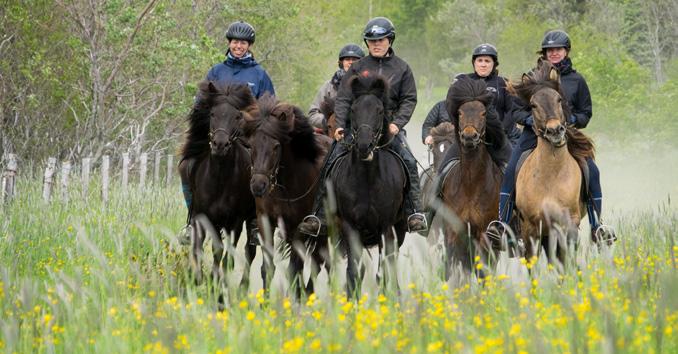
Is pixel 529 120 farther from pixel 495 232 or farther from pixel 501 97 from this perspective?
pixel 501 97

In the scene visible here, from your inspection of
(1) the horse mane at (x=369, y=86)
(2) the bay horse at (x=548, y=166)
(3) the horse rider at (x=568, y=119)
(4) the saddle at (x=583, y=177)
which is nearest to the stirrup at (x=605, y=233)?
(3) the horse rider at (x=568, y=119)

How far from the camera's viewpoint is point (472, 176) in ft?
37.0

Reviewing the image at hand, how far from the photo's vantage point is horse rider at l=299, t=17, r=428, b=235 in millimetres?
10336

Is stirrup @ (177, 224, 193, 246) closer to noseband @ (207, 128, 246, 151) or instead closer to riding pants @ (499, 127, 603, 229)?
noseband @ (207, 128, 246, 151)

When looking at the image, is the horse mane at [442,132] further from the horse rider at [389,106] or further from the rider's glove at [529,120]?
the rider's glove at [529,120]

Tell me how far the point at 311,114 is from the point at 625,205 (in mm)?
12693

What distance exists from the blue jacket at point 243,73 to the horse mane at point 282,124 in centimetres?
137

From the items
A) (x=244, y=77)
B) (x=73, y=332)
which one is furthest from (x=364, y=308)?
(x=244, y=77)

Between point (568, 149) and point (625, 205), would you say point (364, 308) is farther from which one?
point (625, 205)

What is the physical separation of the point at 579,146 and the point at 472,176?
1.17 m

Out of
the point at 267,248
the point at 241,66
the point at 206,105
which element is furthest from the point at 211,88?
the point at 267,248

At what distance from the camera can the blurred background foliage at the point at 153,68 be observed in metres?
20.1

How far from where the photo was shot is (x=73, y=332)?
17.7ft

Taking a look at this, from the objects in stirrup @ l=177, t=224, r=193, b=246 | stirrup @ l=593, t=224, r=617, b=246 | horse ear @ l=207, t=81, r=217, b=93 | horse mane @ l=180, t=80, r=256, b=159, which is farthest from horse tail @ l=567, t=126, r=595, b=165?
stirrup @ l=177, t=224, r=193, b=246
